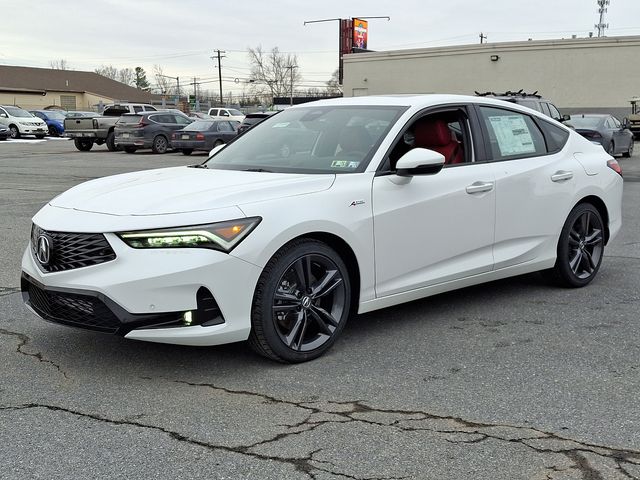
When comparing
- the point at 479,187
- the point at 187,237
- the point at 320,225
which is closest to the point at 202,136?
the point at 479,187

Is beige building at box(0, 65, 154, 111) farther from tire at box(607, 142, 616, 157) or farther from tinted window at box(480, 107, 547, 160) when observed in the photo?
tinted window at box(480, 107, 547, 160)

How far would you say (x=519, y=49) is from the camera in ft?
129

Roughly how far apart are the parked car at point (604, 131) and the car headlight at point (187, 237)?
1790cm

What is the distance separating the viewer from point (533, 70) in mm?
39031

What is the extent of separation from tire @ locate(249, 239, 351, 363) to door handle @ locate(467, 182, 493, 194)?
126 cm

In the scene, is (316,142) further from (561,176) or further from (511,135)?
(561,176)

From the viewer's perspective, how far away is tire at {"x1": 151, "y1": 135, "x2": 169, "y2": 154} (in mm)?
27417

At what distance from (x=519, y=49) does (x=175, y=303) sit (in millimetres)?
38884

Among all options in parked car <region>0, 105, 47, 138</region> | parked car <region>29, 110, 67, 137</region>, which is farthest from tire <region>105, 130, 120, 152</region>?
parked car <region>29, 110, 67, 137</region>

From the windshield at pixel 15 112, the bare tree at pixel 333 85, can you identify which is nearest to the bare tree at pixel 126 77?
the bare tree at pixel 333 85

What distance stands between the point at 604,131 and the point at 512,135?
16.6 m

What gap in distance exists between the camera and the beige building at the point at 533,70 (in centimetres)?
3712

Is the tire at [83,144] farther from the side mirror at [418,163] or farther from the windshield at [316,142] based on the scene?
the side mirror at [418,163]

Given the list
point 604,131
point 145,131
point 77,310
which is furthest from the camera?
point 145,131
